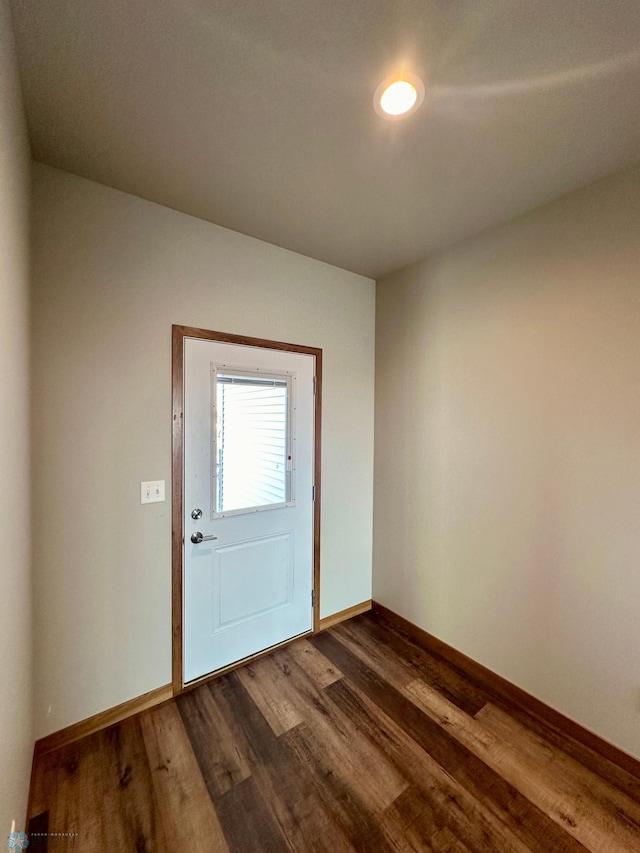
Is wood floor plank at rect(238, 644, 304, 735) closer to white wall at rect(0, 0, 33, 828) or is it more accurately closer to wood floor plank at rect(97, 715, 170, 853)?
wood floor plank at rect(97, 715, 170, 853)

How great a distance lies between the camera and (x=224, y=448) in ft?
6.68

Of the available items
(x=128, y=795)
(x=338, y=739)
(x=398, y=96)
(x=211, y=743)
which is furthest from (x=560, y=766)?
(x=398, y=96)

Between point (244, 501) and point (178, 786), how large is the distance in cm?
126

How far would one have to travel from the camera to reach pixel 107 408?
1.68 metres

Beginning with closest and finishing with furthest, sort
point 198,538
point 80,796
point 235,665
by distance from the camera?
1. point 80,796
2. point 198,538
3. point 235,665

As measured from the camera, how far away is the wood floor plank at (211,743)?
1442mm

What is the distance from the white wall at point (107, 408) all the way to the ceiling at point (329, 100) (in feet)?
→ 0.75

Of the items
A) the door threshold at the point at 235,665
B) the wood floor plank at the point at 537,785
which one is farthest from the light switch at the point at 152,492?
the wood floor plank at the point at 537,785

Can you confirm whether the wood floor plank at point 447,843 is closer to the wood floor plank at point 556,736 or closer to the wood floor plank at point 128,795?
the wood floor plank at point 556,736

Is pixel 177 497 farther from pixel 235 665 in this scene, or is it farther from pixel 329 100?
pixel 329 100

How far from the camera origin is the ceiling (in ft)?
3.19

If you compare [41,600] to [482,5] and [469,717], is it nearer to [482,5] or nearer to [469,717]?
[469,717]

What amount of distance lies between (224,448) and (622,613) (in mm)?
2130

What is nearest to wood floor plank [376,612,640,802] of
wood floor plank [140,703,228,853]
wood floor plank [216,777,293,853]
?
wood floor plank [216,777,293,853]
